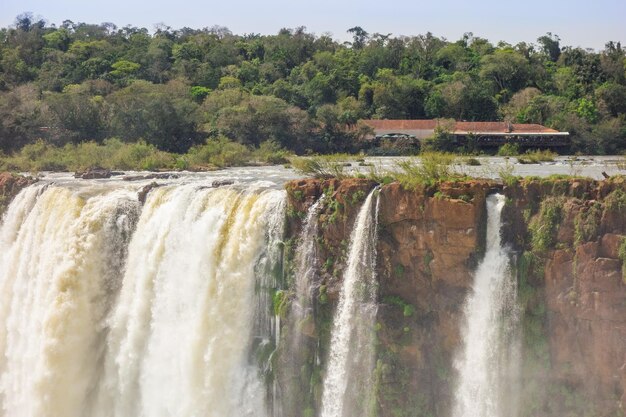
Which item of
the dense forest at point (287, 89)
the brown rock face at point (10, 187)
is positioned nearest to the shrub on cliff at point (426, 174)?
the brown rock face at point (10, 187)

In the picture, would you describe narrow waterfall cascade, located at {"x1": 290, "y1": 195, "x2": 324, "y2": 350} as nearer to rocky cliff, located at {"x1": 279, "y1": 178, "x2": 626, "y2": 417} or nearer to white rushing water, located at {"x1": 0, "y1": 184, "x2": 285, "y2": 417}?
rocky cliff, located at {"x1": 279, "y1": 178, "x2": 626, "y2": 417}

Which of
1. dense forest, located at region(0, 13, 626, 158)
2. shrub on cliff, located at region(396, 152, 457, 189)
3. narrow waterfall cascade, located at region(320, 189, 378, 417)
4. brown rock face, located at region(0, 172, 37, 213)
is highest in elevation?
dense forest, located at region(0, 13, 626, 158)

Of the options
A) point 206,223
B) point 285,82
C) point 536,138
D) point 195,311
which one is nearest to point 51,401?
point 195,311

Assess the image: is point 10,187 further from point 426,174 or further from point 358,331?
point 426,174

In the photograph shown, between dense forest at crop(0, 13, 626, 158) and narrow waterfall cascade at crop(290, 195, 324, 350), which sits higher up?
dense forest at crop(0, 13, 626, 158)

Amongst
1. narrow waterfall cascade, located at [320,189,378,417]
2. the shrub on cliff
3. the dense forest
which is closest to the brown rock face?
the dense forest

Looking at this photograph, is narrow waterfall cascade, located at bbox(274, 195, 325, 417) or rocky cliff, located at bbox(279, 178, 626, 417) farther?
narrow waterfall cascade, located at bbox(274, 195, 325, 417)

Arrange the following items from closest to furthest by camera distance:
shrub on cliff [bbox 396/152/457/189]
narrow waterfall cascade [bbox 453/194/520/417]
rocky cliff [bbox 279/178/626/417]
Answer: rocky cliff [bbox 279/178/626/417] → narrow waterfall cascade [bbox 453/194/520/417] → shrub on cliff [bbox 396/152/457/189]
